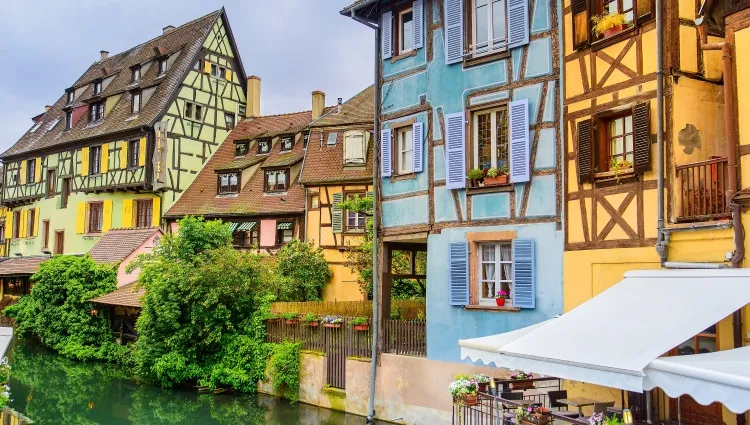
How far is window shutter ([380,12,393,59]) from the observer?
1686 cm

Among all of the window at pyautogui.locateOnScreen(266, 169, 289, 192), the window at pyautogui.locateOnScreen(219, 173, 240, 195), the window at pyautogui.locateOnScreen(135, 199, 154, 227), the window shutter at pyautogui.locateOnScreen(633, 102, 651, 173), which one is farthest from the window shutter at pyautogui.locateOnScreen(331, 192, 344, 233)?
the window shutter at pyautogui.locateOnScreen(633, 102, 651, 173)

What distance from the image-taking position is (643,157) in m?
11.4

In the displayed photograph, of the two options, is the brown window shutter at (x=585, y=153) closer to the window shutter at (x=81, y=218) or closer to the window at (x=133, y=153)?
the window at (x=133, y=153)

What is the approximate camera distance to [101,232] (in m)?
36.2

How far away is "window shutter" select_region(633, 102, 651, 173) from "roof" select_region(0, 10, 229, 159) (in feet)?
87.2

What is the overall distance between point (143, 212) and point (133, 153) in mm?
2793

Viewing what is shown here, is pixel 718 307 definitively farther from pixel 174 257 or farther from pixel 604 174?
pixel 174 257

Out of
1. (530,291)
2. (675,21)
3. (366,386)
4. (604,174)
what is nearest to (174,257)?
(366,386)

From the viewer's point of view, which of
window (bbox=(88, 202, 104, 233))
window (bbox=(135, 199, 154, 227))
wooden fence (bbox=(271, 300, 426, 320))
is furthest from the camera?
window (bbox=(88, 202, 104, 233))

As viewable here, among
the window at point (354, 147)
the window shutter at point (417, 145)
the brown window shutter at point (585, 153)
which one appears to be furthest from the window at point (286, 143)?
the brown window shutter at point (585, 153)

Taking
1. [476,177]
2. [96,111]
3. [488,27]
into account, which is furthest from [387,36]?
[96,111]

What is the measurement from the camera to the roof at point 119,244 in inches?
1232

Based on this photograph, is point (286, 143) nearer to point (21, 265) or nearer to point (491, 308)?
point (21, 265)

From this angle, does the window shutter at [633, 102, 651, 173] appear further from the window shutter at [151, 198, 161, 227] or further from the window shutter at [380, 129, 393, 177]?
the window shutter at [151, 198, 161, 227]
